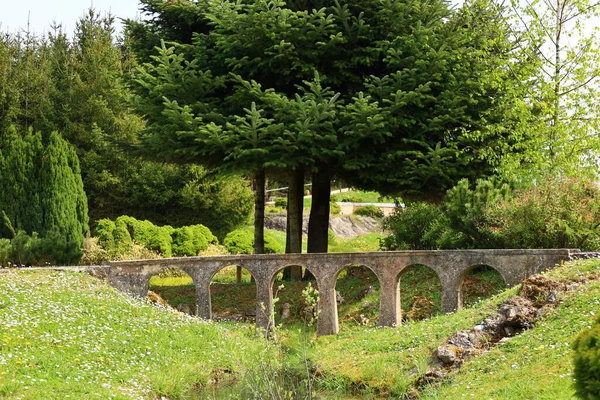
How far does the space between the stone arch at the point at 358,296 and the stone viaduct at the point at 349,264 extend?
39 cm

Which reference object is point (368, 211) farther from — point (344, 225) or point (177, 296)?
point (177, 296)

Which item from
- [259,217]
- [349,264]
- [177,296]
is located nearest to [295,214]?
[259,217]

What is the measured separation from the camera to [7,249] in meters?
22.4

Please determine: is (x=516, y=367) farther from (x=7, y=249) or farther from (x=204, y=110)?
(x=7, y=249)

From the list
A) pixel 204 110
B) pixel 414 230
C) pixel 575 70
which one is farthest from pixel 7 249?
pixel 575 70

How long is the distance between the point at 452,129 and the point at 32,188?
486 inches

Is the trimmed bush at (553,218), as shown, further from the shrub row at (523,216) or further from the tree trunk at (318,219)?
the tree trunk at (318,219)

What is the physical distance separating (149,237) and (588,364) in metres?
26.1

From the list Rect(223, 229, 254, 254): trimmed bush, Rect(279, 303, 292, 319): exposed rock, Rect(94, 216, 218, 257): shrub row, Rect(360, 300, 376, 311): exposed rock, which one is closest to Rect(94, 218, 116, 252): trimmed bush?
Rect(94, 216, 218, 257): shrub row

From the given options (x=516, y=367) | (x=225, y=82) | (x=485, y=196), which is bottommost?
(x=516, y=367)

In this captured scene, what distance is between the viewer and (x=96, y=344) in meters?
15.7

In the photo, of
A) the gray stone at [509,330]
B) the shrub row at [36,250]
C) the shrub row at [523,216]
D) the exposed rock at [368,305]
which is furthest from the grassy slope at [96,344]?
the shrub row at [523,216]

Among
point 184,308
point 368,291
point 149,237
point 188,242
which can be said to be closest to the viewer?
point 368,291

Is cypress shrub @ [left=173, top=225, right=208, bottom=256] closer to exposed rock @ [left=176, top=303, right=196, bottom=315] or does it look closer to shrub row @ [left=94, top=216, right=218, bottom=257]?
shrub row @ [left=94, top=216, right=218, bottom=257]
